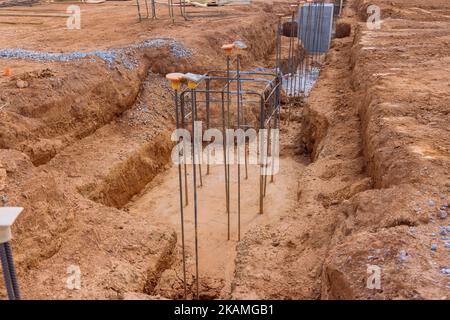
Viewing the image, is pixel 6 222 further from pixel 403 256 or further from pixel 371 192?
pixel 371 192

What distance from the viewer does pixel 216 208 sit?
8.93m

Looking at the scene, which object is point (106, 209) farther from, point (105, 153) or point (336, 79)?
point (336, 79)

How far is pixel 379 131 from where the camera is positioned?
272 inches

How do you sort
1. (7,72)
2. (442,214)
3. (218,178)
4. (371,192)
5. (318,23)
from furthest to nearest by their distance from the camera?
1. (318,23)
2. (218,178)
3. (7,72)
4. (371,192)
5. (442,214)

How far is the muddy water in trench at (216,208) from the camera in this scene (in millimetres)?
7461

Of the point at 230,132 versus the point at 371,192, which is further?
the point at 230,132

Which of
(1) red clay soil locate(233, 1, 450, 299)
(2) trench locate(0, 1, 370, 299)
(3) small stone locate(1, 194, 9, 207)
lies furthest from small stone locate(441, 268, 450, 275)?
(3) small stone locate(1, 194, 9, 207)

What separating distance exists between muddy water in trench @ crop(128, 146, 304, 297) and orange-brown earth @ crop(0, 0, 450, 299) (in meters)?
0.04

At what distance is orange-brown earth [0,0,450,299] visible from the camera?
499 cm

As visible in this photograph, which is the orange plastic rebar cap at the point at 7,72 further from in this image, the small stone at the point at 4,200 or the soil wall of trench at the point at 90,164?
the small stone at the point at 4,200

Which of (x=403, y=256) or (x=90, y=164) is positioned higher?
(x=403, y=256)

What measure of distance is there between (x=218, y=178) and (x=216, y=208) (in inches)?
49.1

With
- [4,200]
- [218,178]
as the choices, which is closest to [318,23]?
[218,178]

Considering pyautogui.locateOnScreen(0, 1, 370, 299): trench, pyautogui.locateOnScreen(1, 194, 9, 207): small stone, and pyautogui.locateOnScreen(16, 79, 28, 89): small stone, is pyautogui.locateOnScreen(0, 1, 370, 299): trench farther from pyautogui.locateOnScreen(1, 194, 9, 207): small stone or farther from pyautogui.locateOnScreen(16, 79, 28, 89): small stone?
pyautogui.locateOnScreen(1, 194, 9, 207): small stone
